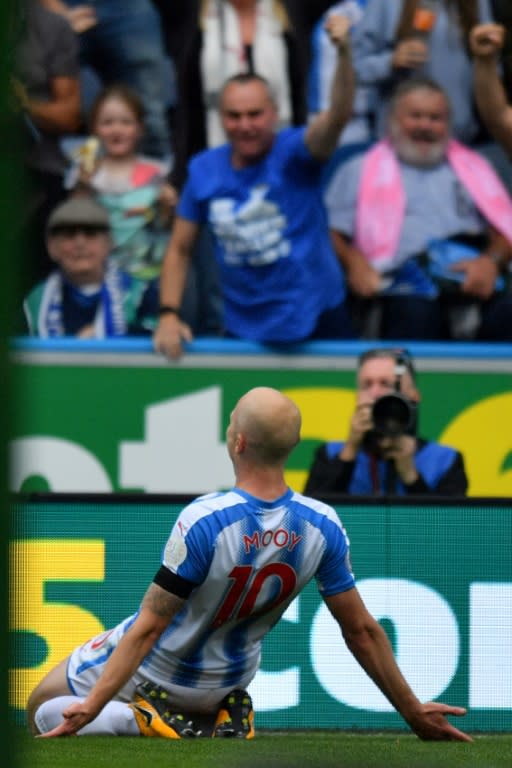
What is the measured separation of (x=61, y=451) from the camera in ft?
26.6

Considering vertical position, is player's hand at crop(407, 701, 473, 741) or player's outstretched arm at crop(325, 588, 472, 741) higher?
player's outstretched arm at crop(325, 588, 472, 741)

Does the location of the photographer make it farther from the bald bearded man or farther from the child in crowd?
the child in crowd

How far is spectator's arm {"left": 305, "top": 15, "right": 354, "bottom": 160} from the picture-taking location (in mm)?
7180

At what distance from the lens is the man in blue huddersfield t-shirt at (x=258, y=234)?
307 inches

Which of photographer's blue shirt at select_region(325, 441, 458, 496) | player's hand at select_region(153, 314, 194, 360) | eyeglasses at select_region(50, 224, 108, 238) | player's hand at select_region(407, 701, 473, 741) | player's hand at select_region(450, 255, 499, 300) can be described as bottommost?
player's hand at select_region(407, 701, 473, 741)

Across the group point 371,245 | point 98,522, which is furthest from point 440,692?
point 371,245

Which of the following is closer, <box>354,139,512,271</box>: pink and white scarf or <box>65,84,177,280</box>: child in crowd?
<box>354,139,512,271</box>: pink and white scarf

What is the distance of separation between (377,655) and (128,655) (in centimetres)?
83

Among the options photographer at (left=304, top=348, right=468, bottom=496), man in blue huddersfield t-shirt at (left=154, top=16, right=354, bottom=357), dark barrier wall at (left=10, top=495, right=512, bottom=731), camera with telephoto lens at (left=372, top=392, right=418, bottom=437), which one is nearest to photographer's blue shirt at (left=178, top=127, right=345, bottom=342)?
man in blue huddersfield t-shirt at (left=154, top=16, right=354, bottom=357)

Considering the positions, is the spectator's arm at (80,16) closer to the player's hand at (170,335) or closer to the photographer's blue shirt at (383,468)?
the player's hand at (170,335)

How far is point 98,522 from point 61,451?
193 cm

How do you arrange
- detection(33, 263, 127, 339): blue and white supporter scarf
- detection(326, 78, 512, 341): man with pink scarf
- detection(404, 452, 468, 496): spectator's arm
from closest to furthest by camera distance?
detection(404, 452, 468, 496): spectator's arm → detection(326, 78, 512, 341): man with pink scarf → detection(33, 263, 127, 339): blue and white supporter scarf

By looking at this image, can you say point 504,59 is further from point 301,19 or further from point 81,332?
point 81,332

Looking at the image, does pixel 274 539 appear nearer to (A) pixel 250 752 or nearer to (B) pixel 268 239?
(A) pixel 250 752
